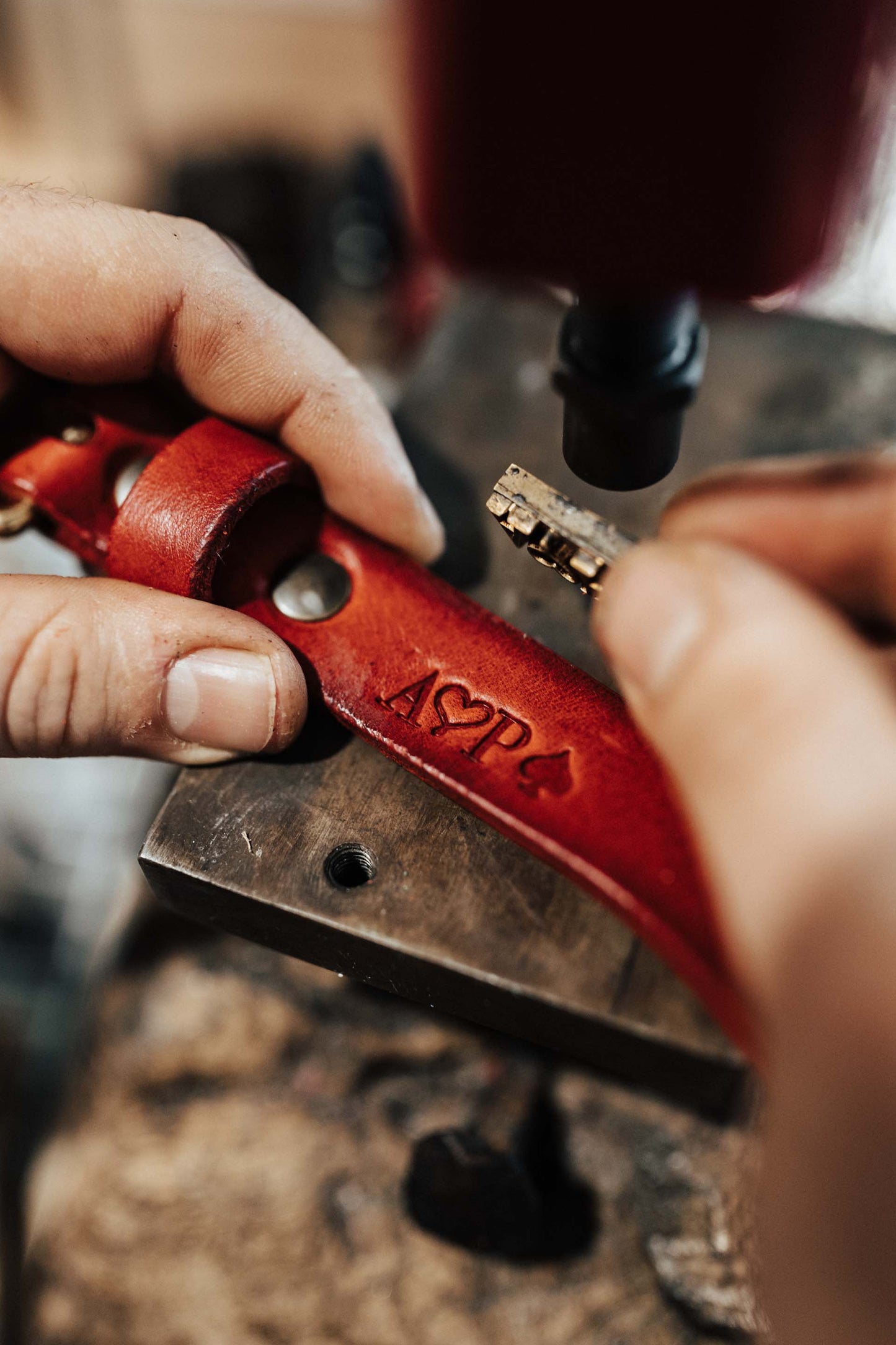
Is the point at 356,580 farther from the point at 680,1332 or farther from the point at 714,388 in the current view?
the point at 680,1332

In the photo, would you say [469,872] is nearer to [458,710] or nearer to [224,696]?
[458,710]

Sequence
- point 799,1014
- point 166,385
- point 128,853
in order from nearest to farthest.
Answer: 1. point 799,1014
2. point 166,385
3. point 128,853

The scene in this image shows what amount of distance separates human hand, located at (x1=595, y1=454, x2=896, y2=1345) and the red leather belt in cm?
10

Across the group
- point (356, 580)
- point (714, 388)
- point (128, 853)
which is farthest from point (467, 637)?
point (128, 853)

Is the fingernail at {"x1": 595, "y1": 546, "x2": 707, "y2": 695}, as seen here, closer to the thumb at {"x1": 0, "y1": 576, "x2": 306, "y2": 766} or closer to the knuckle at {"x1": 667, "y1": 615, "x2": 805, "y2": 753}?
the knuckle at {"x1": 667, "y1": 615, "x2": 805, "y2": 753}

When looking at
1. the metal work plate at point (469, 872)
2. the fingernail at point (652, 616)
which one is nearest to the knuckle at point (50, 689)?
the metal work plate at point (469, 872)

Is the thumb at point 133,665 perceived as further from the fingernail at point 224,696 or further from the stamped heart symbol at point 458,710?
the stamped heart symbol at point 458,710

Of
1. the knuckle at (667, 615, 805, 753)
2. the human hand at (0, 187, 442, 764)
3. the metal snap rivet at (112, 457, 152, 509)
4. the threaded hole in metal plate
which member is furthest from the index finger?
the knuckle at (667, 615, 805, 753)

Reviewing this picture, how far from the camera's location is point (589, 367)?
0.77 meters

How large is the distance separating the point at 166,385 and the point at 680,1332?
128 cm

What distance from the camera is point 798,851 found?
63cm

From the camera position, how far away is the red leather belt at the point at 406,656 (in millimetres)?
798

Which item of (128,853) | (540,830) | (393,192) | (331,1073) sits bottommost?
(128,853)

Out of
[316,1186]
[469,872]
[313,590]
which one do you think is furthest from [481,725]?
[316,1186]
